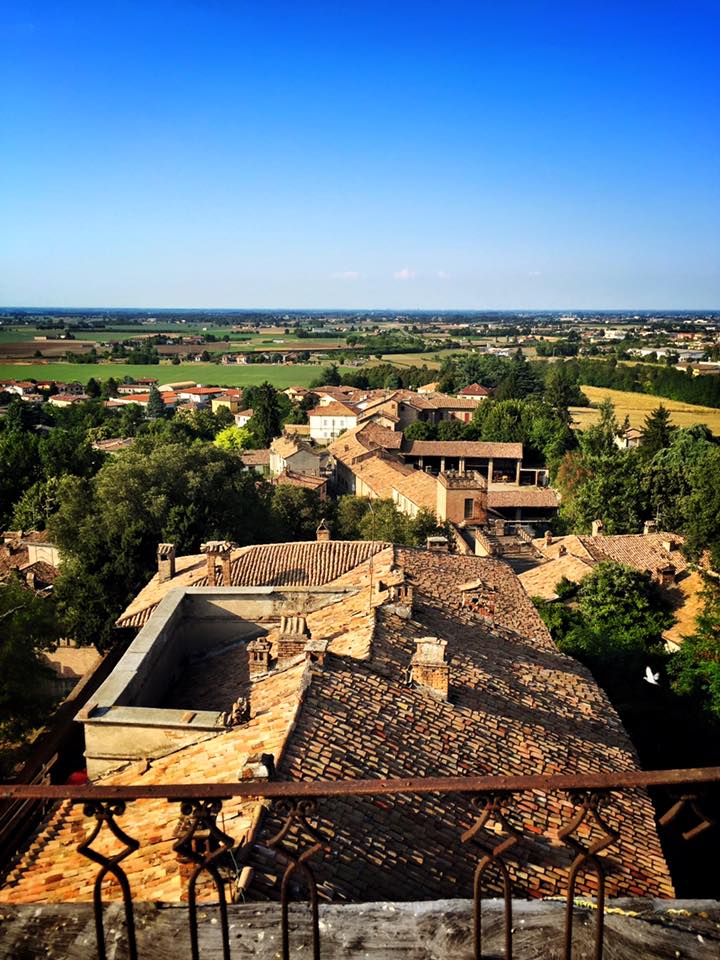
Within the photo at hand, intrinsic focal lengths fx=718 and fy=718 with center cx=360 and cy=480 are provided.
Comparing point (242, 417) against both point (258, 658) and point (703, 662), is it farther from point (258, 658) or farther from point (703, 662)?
point (258, 658)

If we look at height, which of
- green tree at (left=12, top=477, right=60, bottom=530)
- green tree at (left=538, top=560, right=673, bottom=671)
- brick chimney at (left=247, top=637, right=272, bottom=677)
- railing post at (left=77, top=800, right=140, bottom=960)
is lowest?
green tree at (left=12, top=477, right=60, bottom=530)

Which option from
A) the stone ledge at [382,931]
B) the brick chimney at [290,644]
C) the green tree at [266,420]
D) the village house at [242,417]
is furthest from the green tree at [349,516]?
the village house at [242,417]

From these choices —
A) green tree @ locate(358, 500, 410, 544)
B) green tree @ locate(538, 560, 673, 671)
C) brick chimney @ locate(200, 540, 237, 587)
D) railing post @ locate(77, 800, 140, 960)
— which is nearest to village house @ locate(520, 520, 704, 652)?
green tree @ locate(538, 560, 673, 671)

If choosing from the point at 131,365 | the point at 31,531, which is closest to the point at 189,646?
the point at 31,531

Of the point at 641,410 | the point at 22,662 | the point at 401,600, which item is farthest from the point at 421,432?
the point at 401,600

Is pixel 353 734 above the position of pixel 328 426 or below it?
above

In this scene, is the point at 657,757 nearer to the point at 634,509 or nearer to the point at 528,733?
the point at 528,733

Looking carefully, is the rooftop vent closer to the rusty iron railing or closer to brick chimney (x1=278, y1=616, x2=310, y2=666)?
brick chimney (x1=278, y1=616, x2=310, y2=666)
